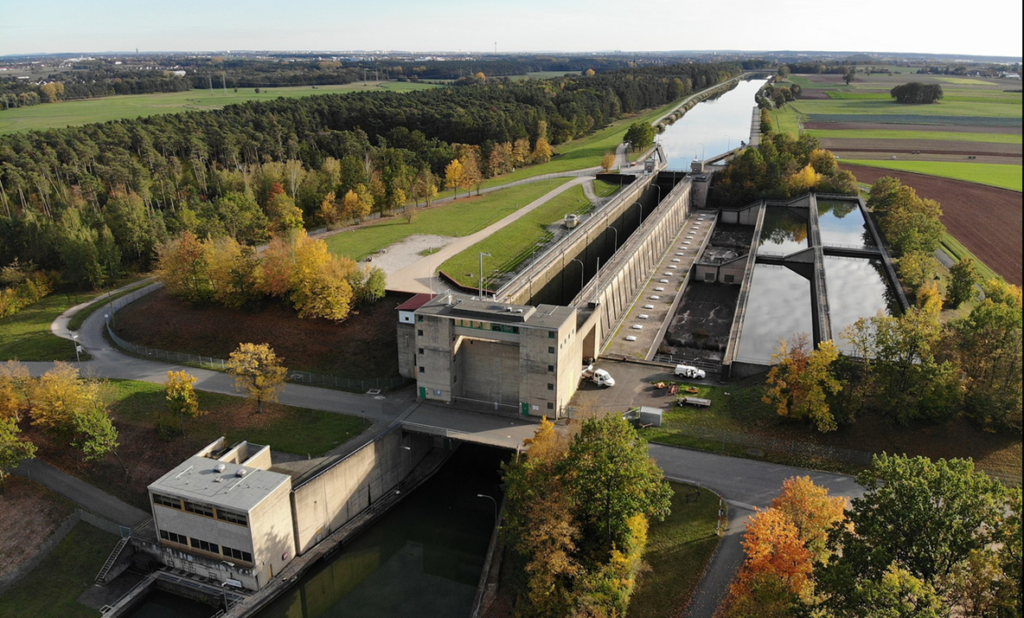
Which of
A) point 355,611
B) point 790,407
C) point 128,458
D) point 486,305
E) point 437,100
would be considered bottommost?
point 355,611

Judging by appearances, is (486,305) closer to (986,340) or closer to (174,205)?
(986,340)

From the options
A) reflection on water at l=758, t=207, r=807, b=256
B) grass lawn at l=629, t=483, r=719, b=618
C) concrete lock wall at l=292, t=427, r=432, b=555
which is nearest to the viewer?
grass lawn at l=629, t=483, r=719, b=618

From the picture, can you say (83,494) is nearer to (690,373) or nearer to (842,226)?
(690,373)

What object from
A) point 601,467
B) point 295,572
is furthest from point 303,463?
point 601,467

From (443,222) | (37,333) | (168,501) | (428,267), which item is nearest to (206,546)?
(168,501)

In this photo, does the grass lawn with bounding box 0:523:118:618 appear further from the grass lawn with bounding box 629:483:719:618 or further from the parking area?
the parking area

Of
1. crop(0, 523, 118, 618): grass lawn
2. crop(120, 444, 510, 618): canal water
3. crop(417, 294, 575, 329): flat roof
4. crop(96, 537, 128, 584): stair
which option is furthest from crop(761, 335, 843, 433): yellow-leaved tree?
Result: crop(0, 523, 118, 618): grass lawn
